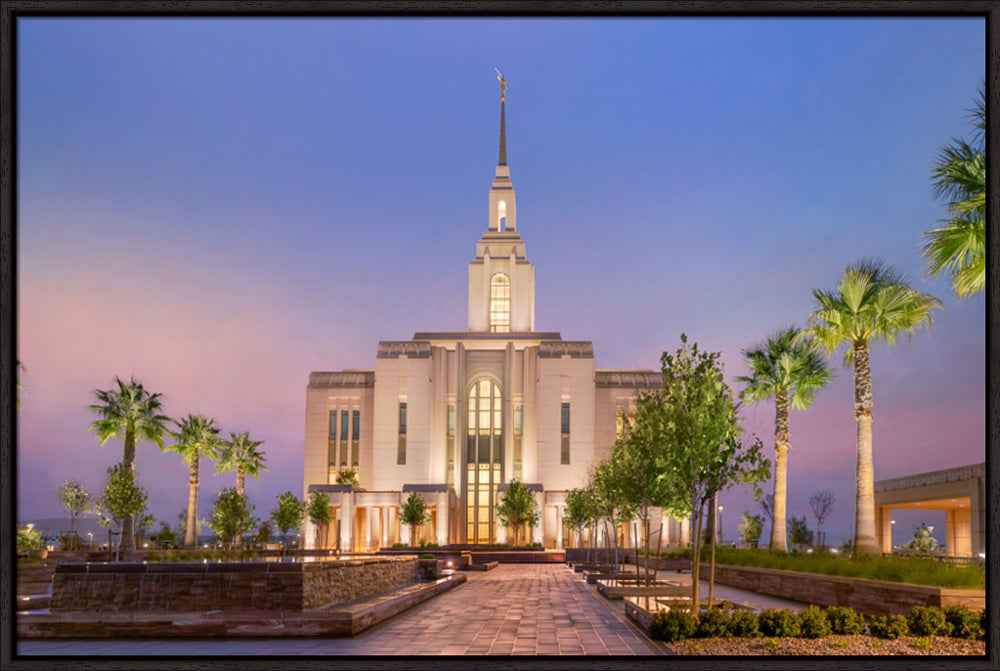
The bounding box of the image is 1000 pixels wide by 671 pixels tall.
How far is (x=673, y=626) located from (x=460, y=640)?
308 centimetres

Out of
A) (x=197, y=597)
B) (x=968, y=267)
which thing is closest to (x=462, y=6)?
(x=968, y=267)

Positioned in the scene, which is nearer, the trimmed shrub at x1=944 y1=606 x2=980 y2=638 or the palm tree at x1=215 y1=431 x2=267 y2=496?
the trimmed shrub at x1=944 y1=606 x2=980 y2=638

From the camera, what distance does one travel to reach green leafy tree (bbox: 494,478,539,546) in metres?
67.1

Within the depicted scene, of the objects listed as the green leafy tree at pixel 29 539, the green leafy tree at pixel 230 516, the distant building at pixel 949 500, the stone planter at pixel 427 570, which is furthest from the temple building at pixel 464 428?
the stone planter at pixel 427 570

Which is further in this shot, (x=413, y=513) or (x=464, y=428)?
(x=464, y=428)

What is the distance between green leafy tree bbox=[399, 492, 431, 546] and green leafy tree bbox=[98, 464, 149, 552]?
26674 millimetres

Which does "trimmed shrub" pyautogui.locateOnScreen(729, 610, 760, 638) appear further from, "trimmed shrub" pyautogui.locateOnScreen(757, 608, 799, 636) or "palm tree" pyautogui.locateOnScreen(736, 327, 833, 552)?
"palm tree" pyautogui.locateOnScreen(736, 327, 833, 552)

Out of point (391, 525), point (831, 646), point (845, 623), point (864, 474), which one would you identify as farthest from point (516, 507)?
point (831, 646)

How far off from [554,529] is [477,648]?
62816 mm

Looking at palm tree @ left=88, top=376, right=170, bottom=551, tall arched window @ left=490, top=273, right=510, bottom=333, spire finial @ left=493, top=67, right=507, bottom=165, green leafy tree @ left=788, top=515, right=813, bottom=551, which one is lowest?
green leafy tree @ left=788, top=515, right=813, bottom=551

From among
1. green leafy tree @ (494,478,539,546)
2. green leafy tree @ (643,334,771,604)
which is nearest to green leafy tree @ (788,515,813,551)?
green leafy tree @ (494,478,539,546)

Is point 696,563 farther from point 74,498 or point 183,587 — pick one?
point 74,498

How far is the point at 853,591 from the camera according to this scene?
1872 centimetres
